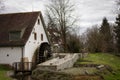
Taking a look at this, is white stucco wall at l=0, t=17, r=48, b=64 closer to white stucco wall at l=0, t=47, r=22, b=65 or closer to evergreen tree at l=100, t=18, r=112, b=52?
white stucco wall at l=0, t=47, r=22, b=65

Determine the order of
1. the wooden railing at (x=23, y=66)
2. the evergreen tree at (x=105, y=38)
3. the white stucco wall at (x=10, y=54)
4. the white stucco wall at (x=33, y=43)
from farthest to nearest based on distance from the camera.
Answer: the evergreen tree at (x=105, y=38), the white stucco wall at (x=33, y=43), the white stucco wall at (x=10, y=54), the wooden railing at (x=23, y=66)

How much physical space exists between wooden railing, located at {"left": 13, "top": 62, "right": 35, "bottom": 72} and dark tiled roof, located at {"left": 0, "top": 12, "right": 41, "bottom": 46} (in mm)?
2554

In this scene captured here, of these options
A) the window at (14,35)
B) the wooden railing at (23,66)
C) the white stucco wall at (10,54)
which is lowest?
the wooden railing at (23,66)

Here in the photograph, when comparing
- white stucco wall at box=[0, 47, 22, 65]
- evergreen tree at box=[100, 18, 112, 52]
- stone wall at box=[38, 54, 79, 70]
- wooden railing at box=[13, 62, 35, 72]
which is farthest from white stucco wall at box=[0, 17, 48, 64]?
evergreen tree at box=[100, 18, 112, 52]

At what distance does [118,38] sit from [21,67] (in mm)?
33572

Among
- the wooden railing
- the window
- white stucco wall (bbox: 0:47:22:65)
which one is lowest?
the wooden railing

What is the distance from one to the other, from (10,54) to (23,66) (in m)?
2.75

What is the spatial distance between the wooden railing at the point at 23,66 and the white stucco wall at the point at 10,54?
115cm

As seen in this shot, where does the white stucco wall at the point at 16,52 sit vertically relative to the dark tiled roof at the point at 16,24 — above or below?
below

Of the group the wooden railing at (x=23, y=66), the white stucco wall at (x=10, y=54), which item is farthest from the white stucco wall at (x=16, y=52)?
the wooden railing at (x=23, y=66)

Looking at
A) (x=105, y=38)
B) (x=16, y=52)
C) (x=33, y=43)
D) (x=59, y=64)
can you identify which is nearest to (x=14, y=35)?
(x=16, y=52)

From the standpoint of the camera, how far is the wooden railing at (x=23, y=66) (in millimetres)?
35906

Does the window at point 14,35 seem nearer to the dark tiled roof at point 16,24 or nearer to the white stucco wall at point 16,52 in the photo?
the dark tiled roof at point 16,24

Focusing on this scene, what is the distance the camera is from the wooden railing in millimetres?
35906
